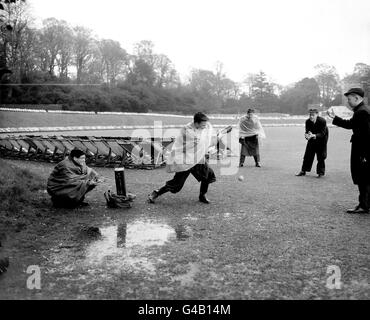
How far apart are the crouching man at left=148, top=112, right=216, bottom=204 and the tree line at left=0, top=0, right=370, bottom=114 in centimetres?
2130

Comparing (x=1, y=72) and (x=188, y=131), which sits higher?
(x=1, y=72)

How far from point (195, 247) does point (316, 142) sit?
6.99 m

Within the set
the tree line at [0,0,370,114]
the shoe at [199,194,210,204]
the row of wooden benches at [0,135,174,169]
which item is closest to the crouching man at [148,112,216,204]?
the shoe at [199,194,210,204]

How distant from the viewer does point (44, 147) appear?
15.0 meters

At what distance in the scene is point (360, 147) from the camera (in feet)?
22.5

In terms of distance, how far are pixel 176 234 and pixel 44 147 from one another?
1075 cm

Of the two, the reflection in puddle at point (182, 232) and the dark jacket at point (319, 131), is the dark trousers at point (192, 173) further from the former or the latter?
the dark jacket at point (319, 131)

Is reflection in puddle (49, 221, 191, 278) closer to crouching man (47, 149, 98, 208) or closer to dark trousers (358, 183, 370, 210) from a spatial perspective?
crouching man (47, 149, 98, 208)

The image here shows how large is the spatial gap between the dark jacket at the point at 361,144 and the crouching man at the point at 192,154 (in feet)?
8.38

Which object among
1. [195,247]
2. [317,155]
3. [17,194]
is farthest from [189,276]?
[317,155]

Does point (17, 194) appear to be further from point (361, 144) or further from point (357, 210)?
point (361, 144)

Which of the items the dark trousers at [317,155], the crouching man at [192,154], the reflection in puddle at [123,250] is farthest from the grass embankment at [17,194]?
the dark trousers at [317,155]
